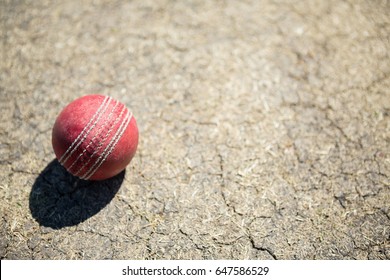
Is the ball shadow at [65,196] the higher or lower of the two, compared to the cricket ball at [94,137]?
lower

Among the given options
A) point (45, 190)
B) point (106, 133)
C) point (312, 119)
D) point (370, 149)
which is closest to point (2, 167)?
point (45, 190)

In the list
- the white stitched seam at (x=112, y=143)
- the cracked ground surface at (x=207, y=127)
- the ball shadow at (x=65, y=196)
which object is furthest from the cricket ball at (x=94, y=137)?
the cracked ground surface at (x=207, y=127)

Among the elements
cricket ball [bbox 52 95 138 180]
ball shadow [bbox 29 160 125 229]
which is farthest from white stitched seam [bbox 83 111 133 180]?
ball shadow [bbox 29 160 125 229]

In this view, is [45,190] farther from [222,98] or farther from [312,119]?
[312,119]

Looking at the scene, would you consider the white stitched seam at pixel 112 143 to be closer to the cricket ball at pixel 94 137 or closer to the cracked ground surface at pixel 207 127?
the cricket ball at pixel 94 137

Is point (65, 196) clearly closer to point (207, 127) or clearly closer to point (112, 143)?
point (112, 143)

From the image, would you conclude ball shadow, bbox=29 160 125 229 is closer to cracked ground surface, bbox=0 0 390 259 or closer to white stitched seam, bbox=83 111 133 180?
cracked ground surface, bbox=0 0 390 259

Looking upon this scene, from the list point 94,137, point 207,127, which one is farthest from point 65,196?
point 207,127
